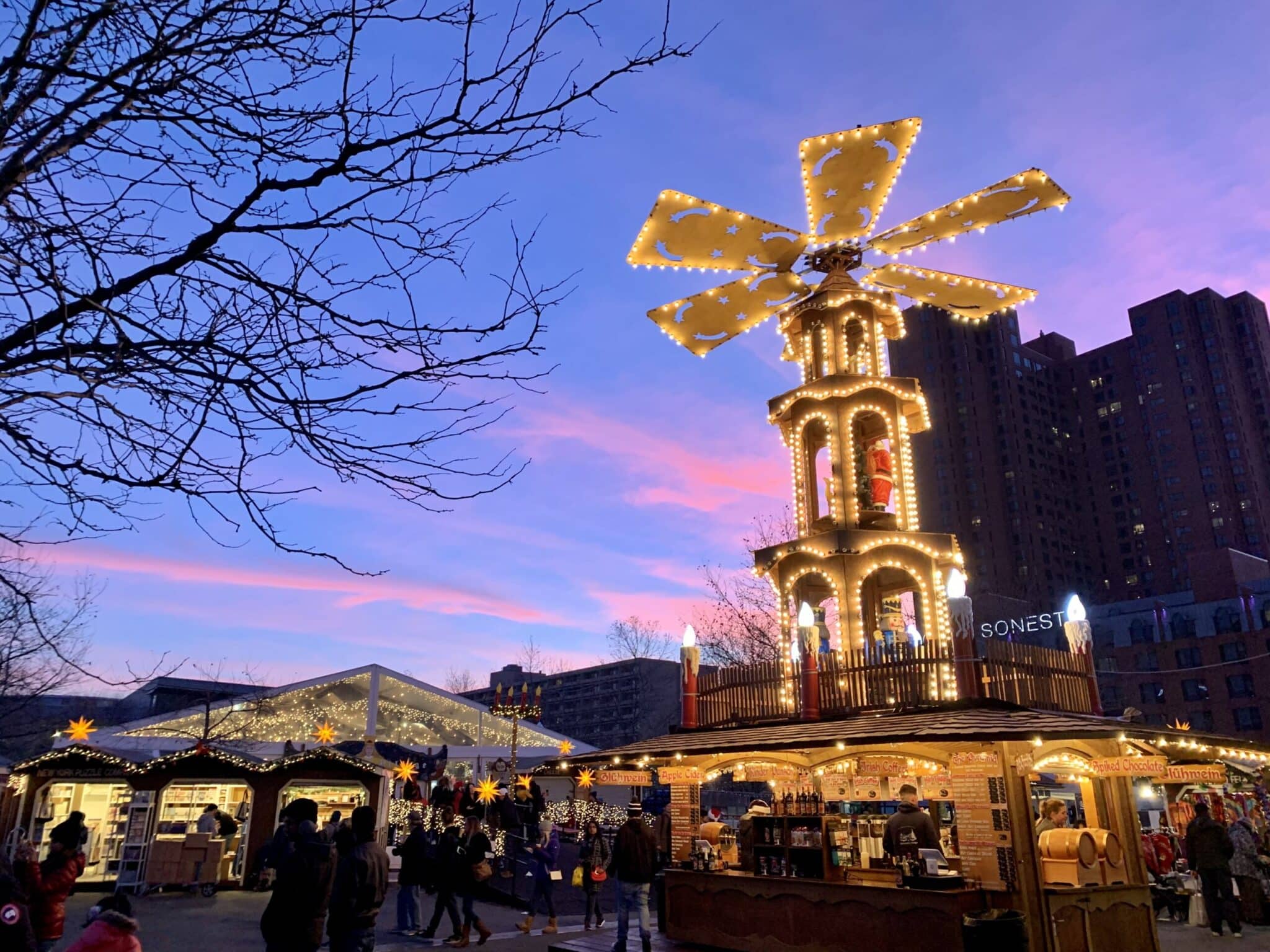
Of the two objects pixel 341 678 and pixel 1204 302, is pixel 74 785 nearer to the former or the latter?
pixel 341 678

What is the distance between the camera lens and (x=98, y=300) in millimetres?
4430

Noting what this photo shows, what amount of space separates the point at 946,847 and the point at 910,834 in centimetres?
245

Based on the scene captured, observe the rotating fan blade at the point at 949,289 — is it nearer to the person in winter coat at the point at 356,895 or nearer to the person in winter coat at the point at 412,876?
the person in winter coat at the point at 412,876

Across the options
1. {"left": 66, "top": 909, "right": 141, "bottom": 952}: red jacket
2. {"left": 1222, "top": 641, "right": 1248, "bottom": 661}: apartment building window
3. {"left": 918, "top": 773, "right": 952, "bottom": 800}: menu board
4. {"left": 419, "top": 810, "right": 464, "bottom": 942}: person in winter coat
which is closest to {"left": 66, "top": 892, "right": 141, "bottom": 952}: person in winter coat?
{"left": 66, "top": 909, "right": 141, "bottom": 952}: red jacket

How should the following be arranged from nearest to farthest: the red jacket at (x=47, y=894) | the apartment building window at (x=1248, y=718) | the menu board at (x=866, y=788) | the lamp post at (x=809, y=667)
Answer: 1. the red jacket at (x=47, y=894)
2. the lamp post at (x=809, y=667)
3. the menu board at (x=866, y=788)
4. the apartment building window at (x=1248, y=718)

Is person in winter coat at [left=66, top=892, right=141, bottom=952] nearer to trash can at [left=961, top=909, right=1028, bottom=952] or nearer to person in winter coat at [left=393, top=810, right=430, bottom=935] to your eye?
trash can at [left=961, top=909, right=1028, bottom=952]

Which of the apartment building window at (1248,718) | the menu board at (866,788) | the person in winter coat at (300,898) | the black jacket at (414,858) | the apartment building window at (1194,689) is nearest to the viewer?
the person in winter coat at (300,898)

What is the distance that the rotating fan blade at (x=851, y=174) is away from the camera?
15.8 meters

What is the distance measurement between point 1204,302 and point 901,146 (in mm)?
123995

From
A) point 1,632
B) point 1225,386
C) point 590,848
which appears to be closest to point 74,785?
point 1,632

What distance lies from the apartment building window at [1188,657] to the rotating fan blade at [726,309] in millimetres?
67953

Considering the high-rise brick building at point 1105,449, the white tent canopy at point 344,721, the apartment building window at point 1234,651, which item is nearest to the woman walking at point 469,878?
the white tent canopy at point 344,721

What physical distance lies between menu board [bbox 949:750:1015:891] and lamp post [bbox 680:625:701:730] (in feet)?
16.1

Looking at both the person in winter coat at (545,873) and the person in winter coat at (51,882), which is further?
the person in winter coat at (545,873)
